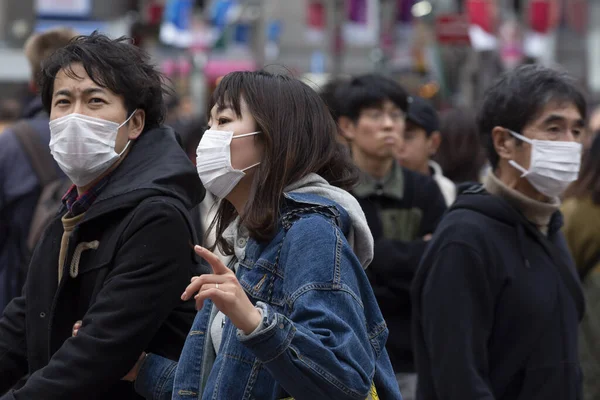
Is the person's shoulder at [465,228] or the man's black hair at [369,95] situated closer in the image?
the person's shoulder at [465,228]

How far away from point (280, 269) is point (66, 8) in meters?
12.0

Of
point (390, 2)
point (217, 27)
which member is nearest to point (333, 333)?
point (217, 27)

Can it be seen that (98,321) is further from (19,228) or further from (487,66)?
(487,66)

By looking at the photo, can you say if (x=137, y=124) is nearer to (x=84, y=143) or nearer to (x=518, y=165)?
(x=84, y=143)

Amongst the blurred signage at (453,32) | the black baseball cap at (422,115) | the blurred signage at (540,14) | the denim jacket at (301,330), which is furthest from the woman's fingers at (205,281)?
the blurred signage at (540,14)

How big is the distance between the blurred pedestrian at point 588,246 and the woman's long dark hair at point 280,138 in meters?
3.12

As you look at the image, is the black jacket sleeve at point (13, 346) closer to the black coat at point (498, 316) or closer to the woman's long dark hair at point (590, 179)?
the black coat at point (498, 316)

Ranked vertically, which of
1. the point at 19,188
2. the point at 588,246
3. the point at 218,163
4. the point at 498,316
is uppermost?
the point at 218,163

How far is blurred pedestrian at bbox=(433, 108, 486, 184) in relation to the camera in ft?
23.9

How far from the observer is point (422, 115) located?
6828mm

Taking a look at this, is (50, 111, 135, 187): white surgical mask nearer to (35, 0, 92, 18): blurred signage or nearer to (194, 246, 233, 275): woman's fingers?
(194, 246, 233, 275): woman's fingers

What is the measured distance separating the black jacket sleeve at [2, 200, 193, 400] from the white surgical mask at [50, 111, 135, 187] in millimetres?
306

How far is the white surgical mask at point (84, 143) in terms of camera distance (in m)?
3.88

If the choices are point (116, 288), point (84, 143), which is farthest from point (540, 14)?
point (116, 288)
